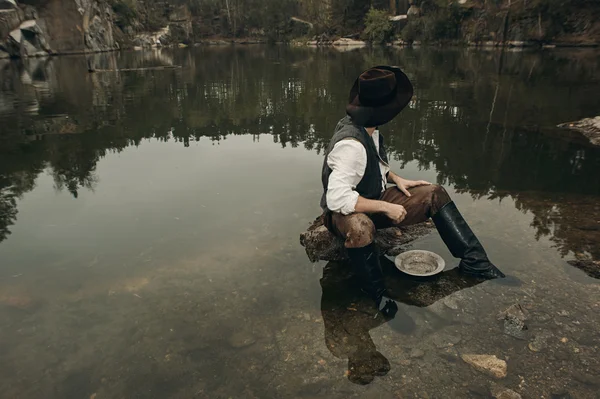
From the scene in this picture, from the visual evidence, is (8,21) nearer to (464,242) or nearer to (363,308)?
(363,308)

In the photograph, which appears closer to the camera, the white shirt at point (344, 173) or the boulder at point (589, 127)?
the white shirt at point (344, 173)

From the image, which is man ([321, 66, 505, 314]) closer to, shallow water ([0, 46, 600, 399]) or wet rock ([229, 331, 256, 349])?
shallow water ([0, 46, 600, 399])

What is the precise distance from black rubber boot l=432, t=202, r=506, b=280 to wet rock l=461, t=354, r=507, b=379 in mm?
1402

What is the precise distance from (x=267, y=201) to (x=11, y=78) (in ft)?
91.5

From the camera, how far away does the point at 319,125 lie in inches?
537

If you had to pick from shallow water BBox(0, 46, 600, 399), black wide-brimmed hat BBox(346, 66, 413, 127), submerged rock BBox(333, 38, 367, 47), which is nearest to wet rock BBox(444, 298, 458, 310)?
shallow water BBox(0, 46, 600, 399)

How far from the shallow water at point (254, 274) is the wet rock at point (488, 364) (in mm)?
82

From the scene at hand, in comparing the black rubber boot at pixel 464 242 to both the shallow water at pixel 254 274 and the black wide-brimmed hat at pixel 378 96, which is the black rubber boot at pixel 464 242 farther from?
the black wide-brimmed hat at pixel 378 96

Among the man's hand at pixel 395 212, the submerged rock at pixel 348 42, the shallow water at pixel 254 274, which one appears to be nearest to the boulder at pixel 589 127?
the shallow water at pixel 254 274

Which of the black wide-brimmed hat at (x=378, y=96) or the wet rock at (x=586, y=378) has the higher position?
the black wide-brimmed hat at (x=378, y=96)

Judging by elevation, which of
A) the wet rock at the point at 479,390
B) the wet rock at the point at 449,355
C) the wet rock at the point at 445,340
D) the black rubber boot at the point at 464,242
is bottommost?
the wet rock at the point at 479,390

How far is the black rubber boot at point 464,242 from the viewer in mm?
4762

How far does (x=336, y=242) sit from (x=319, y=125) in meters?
8.78

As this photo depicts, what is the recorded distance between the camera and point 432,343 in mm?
3852
